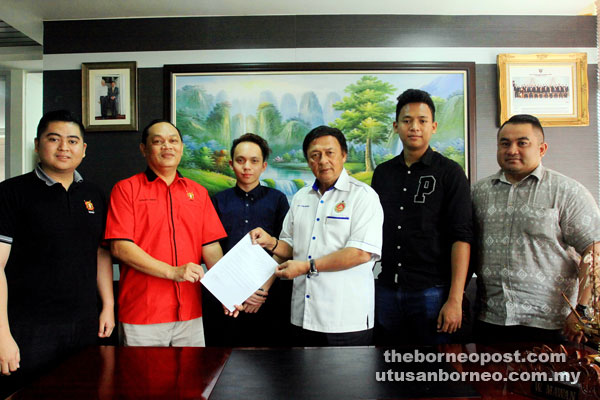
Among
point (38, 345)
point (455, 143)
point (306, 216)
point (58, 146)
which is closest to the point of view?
point (38, 345)

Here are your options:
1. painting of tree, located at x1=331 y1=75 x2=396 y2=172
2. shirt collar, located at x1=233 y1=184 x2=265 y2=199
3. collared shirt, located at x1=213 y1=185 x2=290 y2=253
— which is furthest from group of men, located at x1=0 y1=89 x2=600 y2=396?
painting of tree, located at x1=331 y1=75 x2=396 y2=172

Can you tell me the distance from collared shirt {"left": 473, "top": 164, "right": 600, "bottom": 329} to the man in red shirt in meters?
1.59

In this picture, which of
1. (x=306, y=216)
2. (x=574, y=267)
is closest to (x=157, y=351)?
(x=306, y=216)

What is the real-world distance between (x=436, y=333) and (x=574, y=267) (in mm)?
778

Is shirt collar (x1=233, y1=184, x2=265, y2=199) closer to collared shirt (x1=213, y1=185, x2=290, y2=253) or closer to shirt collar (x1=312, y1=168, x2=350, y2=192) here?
collared shirt (x1=213, y1=185, x2=290, y2=253)

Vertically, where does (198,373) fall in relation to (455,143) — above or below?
below

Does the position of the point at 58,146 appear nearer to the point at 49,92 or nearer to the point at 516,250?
the point at 49,92

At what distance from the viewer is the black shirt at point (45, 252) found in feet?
5.66

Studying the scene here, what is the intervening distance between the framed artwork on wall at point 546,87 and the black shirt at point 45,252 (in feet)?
10.6

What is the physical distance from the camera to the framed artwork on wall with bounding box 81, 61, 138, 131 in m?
3.17

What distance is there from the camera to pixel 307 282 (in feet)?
6.32

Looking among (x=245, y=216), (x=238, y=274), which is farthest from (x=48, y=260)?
(x=245, y=216)

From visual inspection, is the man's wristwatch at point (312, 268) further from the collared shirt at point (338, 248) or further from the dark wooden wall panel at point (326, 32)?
the dark wooden wall panel at point (326, 32)

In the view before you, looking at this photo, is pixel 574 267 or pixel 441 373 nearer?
pixel 441 373
